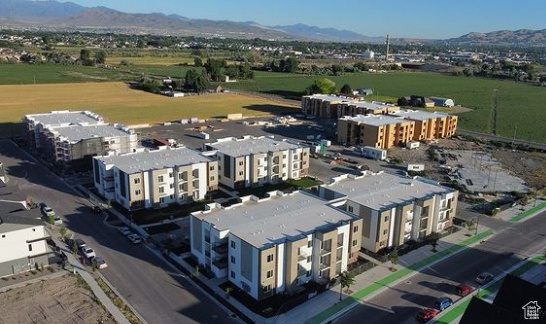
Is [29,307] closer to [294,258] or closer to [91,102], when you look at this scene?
[294,258]

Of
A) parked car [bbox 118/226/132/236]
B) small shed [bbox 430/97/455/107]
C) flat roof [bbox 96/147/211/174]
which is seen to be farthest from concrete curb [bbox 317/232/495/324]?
small shed [bbox 430/97/455/107]

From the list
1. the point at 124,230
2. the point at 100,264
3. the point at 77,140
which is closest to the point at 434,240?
the point at 124,230

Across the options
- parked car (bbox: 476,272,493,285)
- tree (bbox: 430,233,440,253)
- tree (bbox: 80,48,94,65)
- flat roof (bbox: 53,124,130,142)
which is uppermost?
tree (bbox: 80,48,94,65)

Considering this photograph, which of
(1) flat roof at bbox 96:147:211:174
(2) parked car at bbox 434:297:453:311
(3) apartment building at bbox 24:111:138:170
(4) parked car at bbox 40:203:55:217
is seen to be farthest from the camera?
(3) apartment building at bbox 24:111:138:170

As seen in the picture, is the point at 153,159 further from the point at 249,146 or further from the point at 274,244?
the point at 274,244

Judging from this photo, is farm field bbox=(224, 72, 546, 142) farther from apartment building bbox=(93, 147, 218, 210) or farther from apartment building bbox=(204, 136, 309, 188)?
apartment building bbox=(93, 147, 218, 210)

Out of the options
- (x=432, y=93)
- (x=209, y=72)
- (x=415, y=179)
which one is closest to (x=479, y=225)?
(x=415, y=179)
